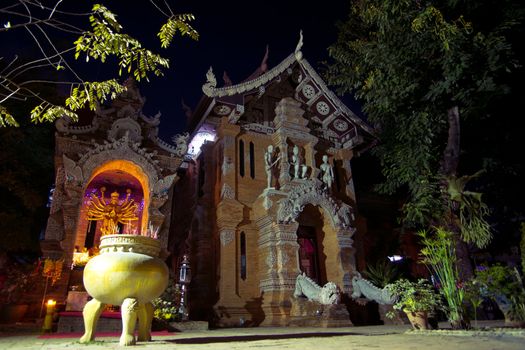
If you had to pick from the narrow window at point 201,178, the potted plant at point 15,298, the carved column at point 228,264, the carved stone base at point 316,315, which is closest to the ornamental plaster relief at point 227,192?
the carved column at point 228,264

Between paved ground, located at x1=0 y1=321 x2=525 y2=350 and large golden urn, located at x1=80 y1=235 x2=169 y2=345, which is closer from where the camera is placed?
paved ground, located at x1=0 y1=321 x2=525 y2=350

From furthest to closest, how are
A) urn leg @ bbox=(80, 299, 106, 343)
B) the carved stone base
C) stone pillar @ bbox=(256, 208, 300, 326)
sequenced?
stone pillar @ bbox=(256, 208, 300, 326), the carved stone base, urn leg @ bbox=(80, 299, 106, 343)

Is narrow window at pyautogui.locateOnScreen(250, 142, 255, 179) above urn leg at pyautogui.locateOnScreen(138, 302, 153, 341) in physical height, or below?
above

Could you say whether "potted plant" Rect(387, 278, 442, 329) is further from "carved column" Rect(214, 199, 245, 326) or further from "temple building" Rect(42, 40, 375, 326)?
"carved column" Rect(214, 199, 245, 326)

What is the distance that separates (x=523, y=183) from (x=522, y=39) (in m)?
5.16

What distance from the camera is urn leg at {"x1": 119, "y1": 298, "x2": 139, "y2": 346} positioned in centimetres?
429

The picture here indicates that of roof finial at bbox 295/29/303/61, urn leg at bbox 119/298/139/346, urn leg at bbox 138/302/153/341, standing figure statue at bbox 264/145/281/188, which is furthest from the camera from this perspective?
roof finial at bbox 295/29/303/61

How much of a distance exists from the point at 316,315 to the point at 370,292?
8.28 ft

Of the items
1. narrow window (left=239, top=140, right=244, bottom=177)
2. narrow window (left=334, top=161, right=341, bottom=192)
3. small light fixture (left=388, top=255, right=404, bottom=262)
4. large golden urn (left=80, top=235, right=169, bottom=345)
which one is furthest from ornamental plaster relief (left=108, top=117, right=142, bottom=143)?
small light fixture (left=388, top=255, right=404, bottom=262)

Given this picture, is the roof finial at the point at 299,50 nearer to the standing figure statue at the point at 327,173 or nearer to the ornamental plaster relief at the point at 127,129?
the standing figure statue at the point at 327,173

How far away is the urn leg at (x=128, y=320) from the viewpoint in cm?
429

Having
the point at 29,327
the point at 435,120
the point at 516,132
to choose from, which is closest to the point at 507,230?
the point at 516,132

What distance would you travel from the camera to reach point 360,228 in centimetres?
1617

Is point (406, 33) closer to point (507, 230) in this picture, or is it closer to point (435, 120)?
point (435, 120)
